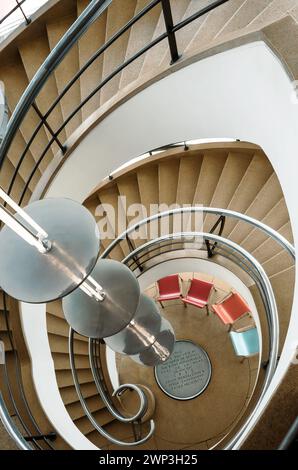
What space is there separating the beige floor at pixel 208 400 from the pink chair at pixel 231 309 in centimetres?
73

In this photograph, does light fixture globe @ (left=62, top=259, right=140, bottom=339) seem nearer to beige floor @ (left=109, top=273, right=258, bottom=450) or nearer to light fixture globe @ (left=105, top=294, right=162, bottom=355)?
light fixture globe @ (left=105, top=294, right=162, bottom=355)

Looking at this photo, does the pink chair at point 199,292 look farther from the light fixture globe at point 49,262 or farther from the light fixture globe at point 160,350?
the light fixture globe at point 49,262

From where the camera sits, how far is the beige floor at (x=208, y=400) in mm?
6648

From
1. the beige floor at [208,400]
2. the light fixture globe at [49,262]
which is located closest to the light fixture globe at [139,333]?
the light fixture globe at [49,262]

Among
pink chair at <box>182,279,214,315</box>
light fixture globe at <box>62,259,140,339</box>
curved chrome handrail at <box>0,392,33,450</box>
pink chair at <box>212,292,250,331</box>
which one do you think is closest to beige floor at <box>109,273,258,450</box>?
pink chair at <box>212,292,250,331</box>

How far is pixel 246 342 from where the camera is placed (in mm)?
6430

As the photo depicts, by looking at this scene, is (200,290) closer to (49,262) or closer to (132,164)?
(132,164)

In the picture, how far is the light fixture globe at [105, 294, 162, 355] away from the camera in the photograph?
263 cm

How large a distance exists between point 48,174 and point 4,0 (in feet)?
14.5

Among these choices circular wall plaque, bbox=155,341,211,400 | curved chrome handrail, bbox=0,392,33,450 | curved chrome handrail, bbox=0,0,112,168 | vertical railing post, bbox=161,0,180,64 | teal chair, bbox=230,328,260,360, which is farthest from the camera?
circular wall plaque, bbox=155,341,211,400

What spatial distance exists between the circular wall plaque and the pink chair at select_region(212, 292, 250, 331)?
0.94 m

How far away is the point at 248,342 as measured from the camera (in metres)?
6.42
